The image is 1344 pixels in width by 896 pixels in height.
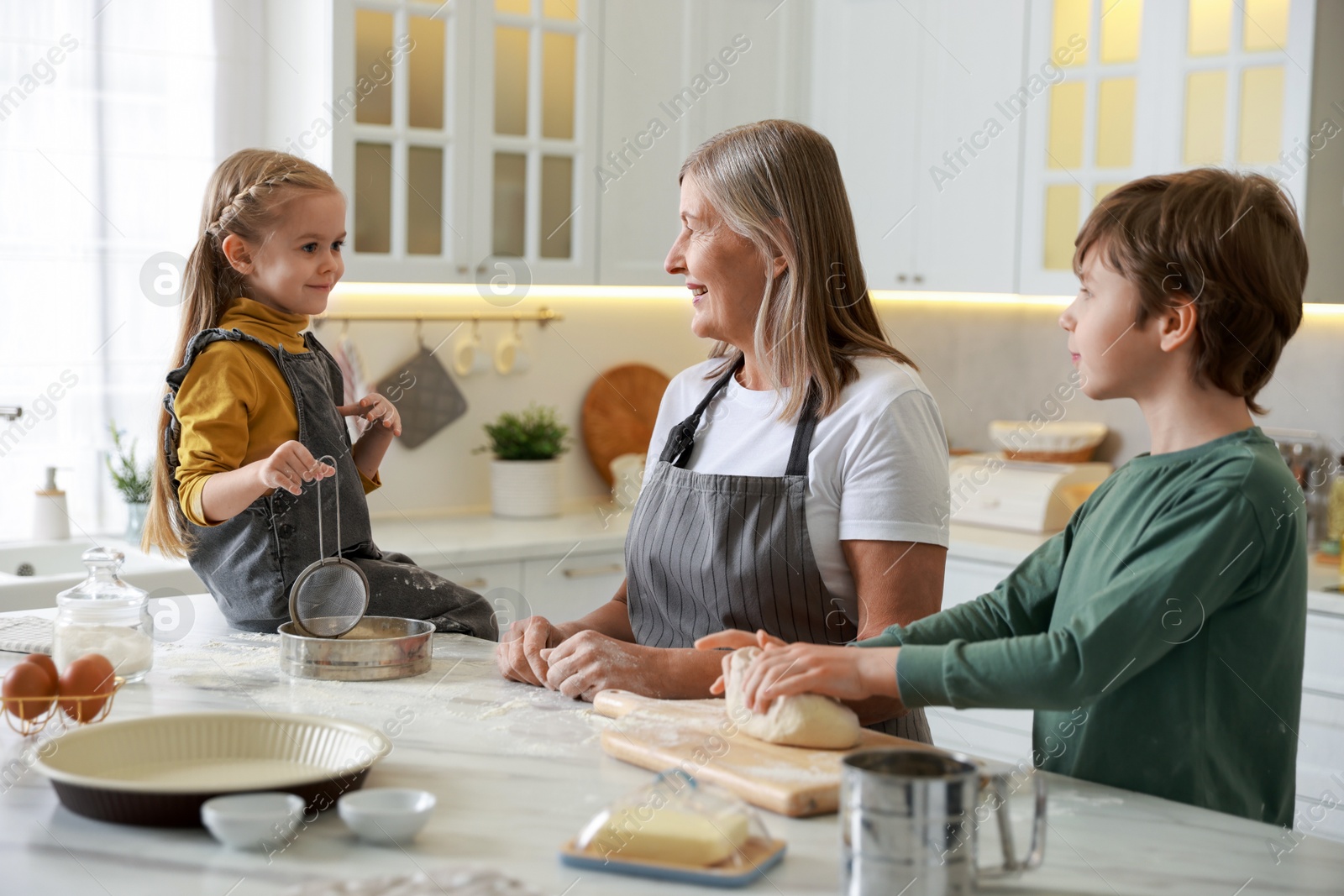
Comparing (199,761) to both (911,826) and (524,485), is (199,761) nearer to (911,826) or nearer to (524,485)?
(911,826)

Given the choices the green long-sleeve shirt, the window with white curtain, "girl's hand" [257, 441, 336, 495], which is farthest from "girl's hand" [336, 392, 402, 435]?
the window with white curtain

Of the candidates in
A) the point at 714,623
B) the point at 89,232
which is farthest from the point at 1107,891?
the point at 89,232

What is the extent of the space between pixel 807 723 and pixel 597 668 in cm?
29

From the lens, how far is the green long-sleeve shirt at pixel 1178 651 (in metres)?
1.07

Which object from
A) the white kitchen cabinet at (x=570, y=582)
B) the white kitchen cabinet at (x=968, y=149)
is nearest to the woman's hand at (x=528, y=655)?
the white kitchen cabinet at (x=570, y=582)

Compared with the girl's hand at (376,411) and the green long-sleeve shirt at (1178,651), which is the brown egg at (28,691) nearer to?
the girl's hand at (376,411)

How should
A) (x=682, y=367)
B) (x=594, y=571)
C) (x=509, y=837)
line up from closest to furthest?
(x=509, y=837), (x=594, y=571), (x=682, y=367)

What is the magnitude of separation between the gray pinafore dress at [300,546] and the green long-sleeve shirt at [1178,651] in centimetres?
79

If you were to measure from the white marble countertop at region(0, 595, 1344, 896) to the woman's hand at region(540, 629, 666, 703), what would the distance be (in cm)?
5

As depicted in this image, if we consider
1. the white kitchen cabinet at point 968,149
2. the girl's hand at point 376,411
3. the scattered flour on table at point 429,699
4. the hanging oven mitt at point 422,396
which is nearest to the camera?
the scattered flour on table at point 429,699

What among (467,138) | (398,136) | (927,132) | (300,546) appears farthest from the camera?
(927,132)

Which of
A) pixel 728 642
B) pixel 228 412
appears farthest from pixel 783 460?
pixel 228 412

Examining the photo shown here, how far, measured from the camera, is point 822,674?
1144 mm

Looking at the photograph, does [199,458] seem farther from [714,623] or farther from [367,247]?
[367,247]
